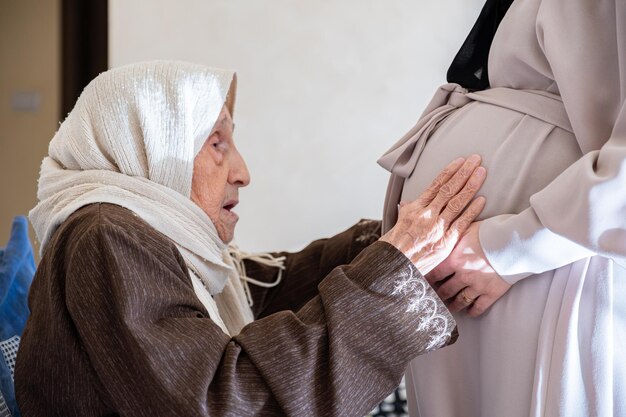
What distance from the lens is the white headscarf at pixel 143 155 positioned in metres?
1.38

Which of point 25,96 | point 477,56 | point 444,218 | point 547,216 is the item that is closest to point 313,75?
point 477,56

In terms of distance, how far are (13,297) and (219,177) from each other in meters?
0.53

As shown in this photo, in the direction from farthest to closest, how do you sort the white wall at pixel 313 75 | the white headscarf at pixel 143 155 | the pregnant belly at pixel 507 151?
the white wall at pixel 313 75
the white headscarf at pixel 143 155
the pregnant belly at pixel 507 151

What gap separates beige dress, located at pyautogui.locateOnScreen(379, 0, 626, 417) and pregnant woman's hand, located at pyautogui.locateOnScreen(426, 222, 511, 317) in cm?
2

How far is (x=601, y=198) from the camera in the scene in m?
1.00

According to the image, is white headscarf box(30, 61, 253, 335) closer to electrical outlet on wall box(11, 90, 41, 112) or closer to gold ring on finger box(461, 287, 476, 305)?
gold ring on finger box(461, 287, 476, 305)

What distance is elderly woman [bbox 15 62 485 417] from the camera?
115 centimetres

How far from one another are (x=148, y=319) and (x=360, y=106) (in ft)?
5.00

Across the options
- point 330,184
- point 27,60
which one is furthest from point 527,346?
point 27,60

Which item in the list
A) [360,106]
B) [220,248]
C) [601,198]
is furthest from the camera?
[360,106]

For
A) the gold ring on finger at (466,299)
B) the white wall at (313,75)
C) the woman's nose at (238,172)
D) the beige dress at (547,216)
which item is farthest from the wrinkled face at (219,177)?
the white wall at (313,75)

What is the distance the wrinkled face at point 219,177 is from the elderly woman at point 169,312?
0.32 ft

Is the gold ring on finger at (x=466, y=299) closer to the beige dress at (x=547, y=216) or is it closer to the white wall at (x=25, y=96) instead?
the beige dress at (x=547, y=216)

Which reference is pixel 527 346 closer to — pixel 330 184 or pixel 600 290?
pixel 600 290
